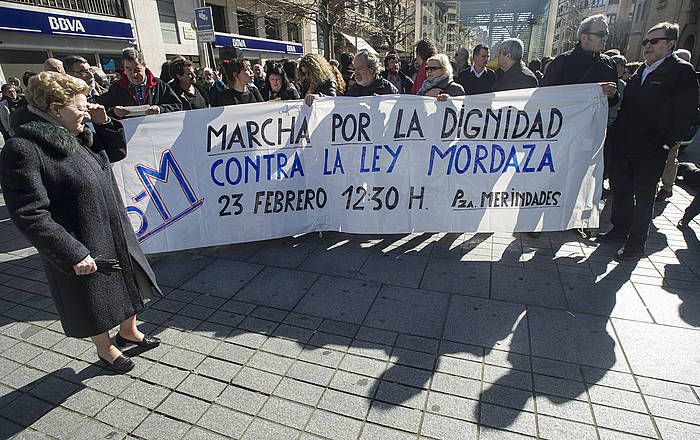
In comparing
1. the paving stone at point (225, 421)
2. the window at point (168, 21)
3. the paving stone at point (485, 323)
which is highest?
the window at point (168, 21)

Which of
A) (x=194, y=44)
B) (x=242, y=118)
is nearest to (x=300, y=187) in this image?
(x=242, y=118)

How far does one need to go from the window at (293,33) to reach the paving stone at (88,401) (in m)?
29.8

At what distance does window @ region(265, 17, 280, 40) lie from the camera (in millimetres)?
26031

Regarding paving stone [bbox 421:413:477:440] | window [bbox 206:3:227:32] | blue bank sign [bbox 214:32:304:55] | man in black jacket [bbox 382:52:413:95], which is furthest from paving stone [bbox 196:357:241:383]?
window [bbox 206:3:227:32]

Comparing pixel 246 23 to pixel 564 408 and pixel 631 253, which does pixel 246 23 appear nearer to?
pixel 631 253

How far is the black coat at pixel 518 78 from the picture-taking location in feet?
15.0

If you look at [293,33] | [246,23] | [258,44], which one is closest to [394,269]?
[258,44]

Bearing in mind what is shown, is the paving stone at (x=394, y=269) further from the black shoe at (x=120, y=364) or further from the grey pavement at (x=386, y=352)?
the black shoe at (x=120, y=364)

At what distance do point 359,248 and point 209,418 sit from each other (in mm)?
2482

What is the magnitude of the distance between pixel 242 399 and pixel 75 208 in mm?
1461

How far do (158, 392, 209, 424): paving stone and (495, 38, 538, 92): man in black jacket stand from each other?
451 centimetres

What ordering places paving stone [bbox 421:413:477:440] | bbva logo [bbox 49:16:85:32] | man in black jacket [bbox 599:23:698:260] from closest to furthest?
paving stone [bbox 421:413:477:440] < man in black jacket [bbox 599:23:698:260] < bbva logo [bbox 49:16:85:32]

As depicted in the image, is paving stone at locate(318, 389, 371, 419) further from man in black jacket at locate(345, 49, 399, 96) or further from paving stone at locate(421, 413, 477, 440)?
man in black jacket at locate(345, 49, 399, 96)

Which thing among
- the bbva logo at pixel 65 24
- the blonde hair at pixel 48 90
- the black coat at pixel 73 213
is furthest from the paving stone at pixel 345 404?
the bbva logo at pixel 65 24
